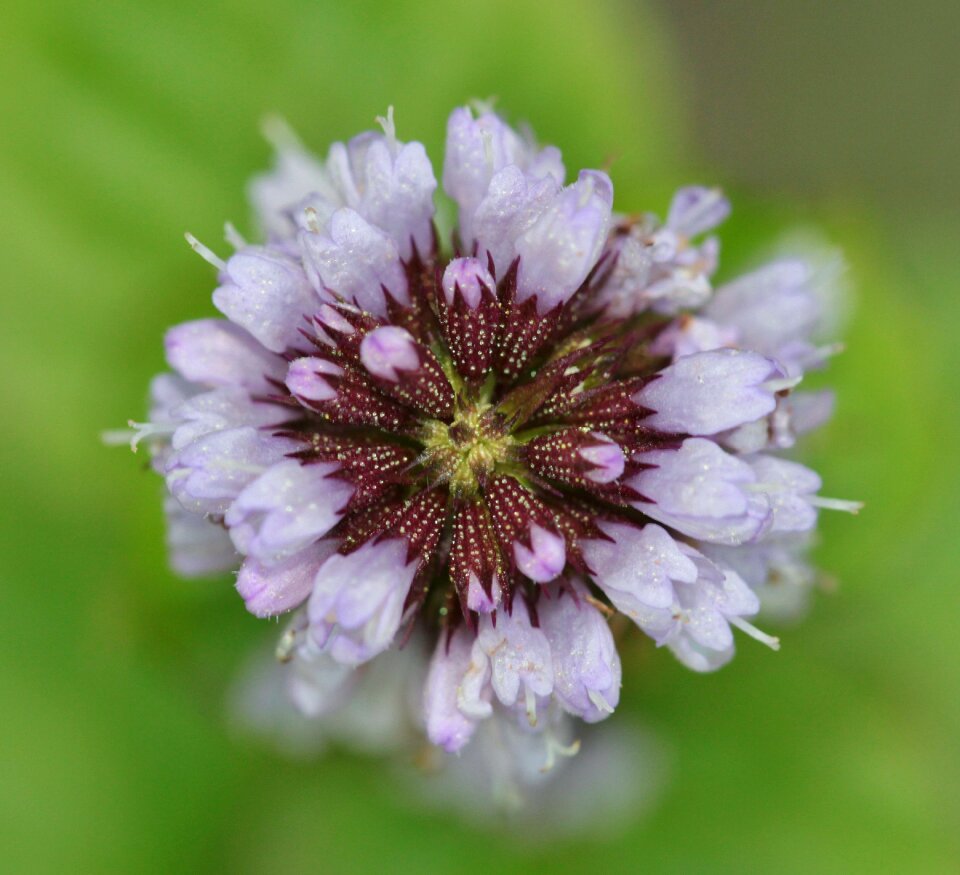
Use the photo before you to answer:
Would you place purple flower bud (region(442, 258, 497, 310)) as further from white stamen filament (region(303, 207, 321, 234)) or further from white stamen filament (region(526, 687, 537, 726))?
white stamen filament (region(526, 687, 537, 726))

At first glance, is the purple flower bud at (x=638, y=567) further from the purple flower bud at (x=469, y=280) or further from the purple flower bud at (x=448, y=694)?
the purple flower bud at (x=469, y=280)

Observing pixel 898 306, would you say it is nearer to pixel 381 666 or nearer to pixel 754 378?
pixel 754 378

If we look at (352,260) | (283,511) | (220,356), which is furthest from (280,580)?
(352,260)

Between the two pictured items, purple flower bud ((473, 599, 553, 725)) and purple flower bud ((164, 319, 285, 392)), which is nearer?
purple flower bud ((473, 599, 553, 725))

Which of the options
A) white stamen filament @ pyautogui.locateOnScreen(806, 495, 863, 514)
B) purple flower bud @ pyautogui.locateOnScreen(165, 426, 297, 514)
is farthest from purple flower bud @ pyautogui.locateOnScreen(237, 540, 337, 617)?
white stamen filament @ pyautogui.locateOnScreen(806, 495, 863, 514)

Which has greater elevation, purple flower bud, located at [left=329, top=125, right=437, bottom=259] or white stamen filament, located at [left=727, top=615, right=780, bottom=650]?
purple flower bud, located at [left=329, top=125, right=437, bottom=259]

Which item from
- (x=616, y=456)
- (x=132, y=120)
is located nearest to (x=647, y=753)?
(x=616, y=456)

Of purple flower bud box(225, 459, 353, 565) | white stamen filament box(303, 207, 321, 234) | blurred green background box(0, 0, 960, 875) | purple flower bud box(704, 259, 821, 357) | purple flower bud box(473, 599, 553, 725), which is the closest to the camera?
purple flower bud box(225, 459, 353, 565)
